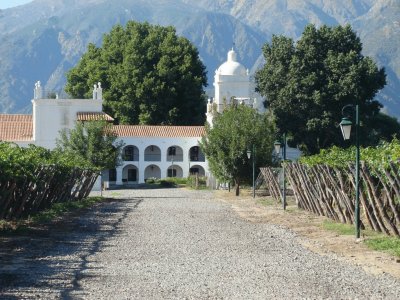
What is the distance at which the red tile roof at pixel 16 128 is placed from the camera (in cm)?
6750

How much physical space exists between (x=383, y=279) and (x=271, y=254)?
152 inches

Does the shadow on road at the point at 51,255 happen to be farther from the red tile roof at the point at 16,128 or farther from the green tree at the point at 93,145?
the red tile roof at the point at 16,128

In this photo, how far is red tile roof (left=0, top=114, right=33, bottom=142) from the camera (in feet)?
221

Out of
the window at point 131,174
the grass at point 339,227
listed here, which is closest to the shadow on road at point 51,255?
the grass at point 339,227

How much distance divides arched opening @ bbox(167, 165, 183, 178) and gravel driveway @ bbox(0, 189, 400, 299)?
53.3 metres

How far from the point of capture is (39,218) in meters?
26.4

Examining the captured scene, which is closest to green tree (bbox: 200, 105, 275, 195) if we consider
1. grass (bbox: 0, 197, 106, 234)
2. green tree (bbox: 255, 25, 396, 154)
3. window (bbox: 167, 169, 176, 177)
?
green tree (bbox: 255, 25, 396, 154)

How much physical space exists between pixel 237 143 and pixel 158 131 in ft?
79.7

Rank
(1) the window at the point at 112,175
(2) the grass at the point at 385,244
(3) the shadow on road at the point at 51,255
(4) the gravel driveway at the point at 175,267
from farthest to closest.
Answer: (1) the window at the point at 112,175
(2) the grass at the point at 385,244
(3) the shadow on road at the point at 51,255
(4) the gravel driveway at the point at 175,267

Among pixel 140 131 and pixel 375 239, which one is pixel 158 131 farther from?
pixel 375 239

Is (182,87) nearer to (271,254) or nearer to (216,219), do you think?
(216,219)

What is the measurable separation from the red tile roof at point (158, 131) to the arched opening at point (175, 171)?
5.97m

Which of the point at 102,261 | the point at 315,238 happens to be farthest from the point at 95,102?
the point at 102,261

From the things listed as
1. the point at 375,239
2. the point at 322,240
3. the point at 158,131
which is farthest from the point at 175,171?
the point at 375,239
